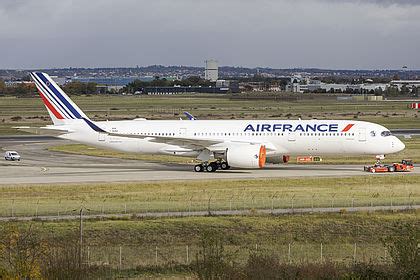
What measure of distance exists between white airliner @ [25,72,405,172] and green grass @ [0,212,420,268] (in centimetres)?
1964

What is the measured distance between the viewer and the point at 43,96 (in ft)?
236

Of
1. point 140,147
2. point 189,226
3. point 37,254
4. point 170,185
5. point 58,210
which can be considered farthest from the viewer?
point 140,147

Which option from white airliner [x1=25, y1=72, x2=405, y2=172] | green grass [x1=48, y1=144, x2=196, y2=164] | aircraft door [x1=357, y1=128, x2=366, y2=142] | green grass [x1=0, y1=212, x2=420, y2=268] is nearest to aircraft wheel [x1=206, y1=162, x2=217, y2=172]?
white airliner [x1=25, y1=72, x2=405, y2=172]

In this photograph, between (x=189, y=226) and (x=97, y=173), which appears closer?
(x=189, y=226)

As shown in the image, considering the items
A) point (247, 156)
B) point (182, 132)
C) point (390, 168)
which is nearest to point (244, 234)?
point (247, 156)

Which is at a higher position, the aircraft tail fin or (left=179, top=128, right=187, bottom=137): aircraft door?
the aircraft tail fin

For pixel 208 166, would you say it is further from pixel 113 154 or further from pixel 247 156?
pixel 113 154

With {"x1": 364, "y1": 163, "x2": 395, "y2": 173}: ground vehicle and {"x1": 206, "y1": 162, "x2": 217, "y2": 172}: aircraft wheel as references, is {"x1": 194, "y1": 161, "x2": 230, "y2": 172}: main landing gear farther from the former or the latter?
{"x1": 364, "y1": 163, "x2": 395, "y2": 173}: ground vehicle

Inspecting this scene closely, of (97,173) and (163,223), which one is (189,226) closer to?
(163,223)

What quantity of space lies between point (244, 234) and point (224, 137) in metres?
24.7

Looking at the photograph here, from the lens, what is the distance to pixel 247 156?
211 ft

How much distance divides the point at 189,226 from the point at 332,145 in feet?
81.4

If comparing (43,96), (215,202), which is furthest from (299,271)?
(43,96)

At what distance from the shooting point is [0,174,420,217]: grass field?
161 feet
